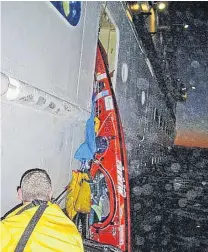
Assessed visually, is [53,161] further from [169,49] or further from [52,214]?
[169,49]

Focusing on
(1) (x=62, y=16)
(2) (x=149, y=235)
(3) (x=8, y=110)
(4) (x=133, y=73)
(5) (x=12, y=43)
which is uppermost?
(4) (x=133, y=73)

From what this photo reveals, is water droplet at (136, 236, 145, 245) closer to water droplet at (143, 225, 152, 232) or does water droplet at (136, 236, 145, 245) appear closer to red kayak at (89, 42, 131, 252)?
water droplet at (143, 225, 152, 232)

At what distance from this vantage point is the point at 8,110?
3381 mm

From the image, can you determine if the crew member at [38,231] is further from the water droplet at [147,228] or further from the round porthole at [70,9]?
the water droplet at [147,228]

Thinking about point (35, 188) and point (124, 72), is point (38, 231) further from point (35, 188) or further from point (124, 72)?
point (124, 72)

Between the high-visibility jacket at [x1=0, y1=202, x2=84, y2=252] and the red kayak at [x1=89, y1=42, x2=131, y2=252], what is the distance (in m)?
3.51

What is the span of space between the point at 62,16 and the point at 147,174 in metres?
13.8

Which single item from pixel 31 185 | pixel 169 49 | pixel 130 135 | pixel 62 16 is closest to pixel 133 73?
pixel 130 135

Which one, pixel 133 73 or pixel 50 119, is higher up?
pixel 133 73

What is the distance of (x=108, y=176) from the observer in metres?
6.11

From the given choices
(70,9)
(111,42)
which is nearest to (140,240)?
(111,42)

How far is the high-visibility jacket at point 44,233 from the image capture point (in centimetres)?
223

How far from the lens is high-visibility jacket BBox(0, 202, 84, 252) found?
2.23 meters

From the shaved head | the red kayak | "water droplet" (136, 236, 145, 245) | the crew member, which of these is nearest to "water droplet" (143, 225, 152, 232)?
"water droplet" (136, 236, 145, 245)
